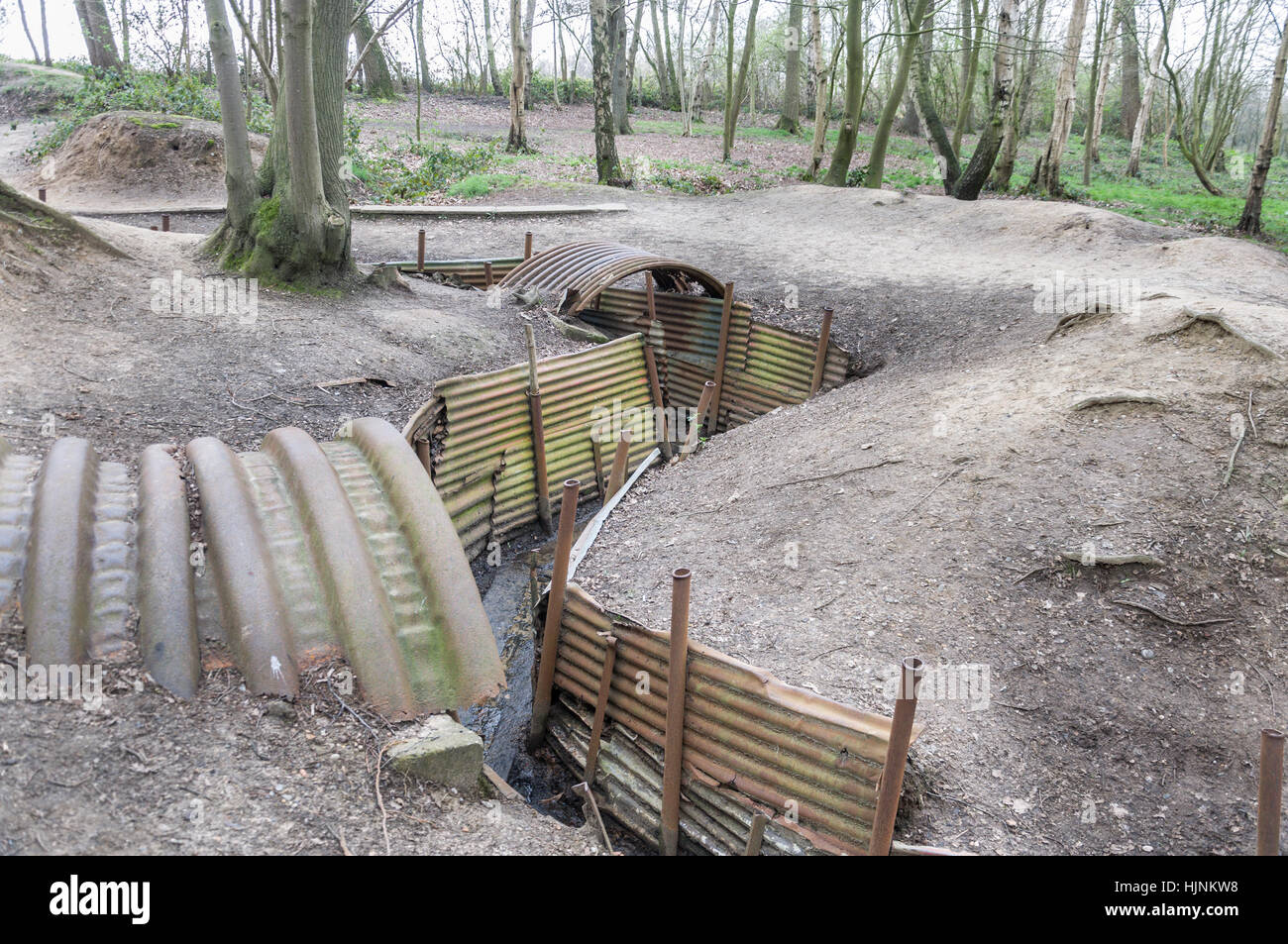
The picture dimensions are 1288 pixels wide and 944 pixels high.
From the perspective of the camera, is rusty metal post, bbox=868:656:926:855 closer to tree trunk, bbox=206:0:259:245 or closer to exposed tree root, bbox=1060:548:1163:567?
exposed tree root, bbox=1060:548:1163:567

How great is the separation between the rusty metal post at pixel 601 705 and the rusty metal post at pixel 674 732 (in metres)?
0.46

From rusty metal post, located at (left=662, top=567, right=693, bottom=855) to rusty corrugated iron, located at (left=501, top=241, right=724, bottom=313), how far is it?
6713mm

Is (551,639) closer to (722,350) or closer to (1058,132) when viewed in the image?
(722,350)

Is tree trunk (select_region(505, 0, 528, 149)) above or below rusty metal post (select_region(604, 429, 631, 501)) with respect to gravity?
above

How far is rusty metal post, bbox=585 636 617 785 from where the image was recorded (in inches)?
197

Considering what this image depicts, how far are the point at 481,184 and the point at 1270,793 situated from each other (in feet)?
60.0

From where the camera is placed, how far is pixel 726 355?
10734 mm

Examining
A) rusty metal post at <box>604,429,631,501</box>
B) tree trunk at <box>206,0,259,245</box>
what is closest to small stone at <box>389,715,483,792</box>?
rusty metal post at <box>604,429,631,501</box>

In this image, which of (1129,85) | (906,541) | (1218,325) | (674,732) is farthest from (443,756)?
(1129,85)

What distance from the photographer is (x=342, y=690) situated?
12.7 feet

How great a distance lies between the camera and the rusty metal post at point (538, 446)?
27.0ft

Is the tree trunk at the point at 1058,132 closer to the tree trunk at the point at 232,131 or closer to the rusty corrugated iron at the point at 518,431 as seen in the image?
the rusty corrugated iron at the point at 518,431
